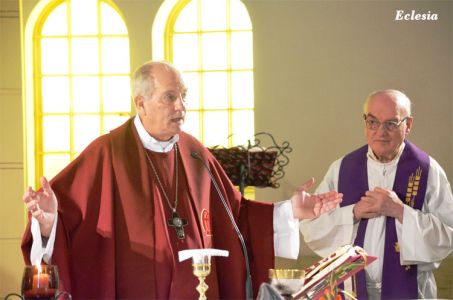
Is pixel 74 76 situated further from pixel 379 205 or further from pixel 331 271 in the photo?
pixel 331 271

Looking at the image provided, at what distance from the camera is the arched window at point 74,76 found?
8.66 metres

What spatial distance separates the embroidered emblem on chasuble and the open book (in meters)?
1.11

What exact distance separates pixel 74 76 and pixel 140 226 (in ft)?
15.5

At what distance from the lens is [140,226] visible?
14.0 feet

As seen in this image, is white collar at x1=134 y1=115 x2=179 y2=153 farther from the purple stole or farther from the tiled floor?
the tiled floor

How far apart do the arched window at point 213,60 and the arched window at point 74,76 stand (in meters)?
0.55

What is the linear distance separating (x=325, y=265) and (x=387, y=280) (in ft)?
6.21

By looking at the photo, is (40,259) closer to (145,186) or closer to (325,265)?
(145,186)

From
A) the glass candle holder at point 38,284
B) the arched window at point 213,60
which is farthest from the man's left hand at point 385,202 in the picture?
the arched window at point 213,60

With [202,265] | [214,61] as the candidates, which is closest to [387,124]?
[202,265]

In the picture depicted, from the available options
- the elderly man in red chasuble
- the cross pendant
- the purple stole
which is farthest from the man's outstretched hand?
the purple stole

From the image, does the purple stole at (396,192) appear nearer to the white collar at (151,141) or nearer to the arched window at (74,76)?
the white collar at (151,141)

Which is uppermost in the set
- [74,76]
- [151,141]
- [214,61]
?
[214,61]

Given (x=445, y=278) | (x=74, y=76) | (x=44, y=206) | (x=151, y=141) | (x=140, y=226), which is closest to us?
(x=44, y=206)
